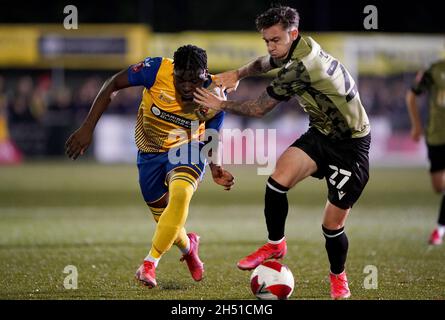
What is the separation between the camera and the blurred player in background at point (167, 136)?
6.65 metres

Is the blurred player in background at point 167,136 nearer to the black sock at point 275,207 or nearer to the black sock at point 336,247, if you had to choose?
the black sock at point 275,207

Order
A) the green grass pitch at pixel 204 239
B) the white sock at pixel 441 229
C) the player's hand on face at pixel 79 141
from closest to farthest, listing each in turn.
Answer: the player's hand on face at pixel 79 141
the green grass pitch at pixel 204 239
the white sock at pixel 441 229

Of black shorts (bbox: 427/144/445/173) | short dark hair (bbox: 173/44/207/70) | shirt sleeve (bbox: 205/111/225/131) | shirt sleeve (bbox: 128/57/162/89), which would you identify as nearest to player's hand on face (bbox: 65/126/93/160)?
shirt sleeve (bbox: 128/57/162/89)

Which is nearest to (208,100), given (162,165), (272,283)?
(162,165)

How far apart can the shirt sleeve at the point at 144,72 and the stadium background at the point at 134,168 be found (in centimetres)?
164

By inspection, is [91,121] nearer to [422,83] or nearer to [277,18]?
[277,18]

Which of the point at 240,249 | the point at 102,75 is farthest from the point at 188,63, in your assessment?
the point at 102,75

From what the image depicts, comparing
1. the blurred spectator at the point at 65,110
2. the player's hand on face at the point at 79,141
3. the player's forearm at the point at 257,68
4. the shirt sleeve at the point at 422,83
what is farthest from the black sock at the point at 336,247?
the blurred spectator at the point at 65,110

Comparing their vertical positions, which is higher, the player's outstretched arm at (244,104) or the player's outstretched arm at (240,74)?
the player's outstretched arm at (240,74)

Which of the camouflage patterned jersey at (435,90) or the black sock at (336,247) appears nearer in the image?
the black sock at (336,247)

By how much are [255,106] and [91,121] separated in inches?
52.6
